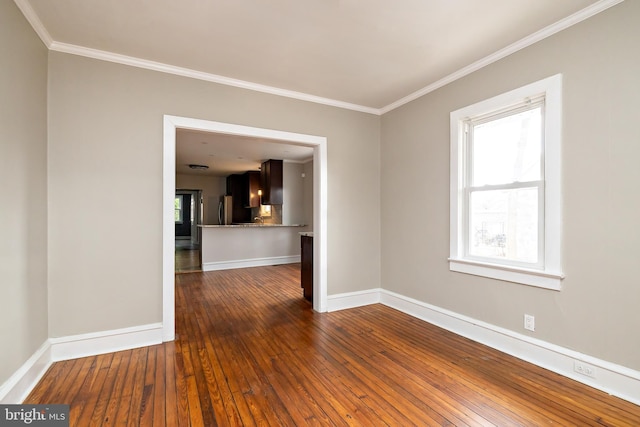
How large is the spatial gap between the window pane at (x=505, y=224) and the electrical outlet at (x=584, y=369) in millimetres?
803

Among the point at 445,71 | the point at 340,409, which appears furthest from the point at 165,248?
the point at 445,71

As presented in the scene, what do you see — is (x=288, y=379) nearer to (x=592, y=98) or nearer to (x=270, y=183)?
(x=592, y=98)

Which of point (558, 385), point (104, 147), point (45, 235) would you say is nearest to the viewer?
point (558, 385)

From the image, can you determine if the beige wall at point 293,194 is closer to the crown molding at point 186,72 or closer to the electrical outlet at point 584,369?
the crown molding at point 186,72

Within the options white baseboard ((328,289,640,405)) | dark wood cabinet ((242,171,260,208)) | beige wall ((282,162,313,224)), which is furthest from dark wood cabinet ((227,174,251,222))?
white baseboard ((328,289,640,405))

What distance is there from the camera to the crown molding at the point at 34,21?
2.10 m

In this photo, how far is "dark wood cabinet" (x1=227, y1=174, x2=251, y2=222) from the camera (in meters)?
10.3

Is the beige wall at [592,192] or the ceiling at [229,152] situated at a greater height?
the ceiling at [229,152]

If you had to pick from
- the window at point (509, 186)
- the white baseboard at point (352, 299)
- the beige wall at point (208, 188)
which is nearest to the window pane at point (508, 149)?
the window at point (509, 186)

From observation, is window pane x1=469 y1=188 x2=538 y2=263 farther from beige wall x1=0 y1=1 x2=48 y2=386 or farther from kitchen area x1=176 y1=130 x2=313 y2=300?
beige wall x1=0 y1=1 x2=48 y2=386

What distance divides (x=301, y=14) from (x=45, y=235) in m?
2.80

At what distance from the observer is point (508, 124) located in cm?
284

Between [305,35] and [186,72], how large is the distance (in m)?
1.40

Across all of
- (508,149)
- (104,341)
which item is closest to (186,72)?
(104,341)
